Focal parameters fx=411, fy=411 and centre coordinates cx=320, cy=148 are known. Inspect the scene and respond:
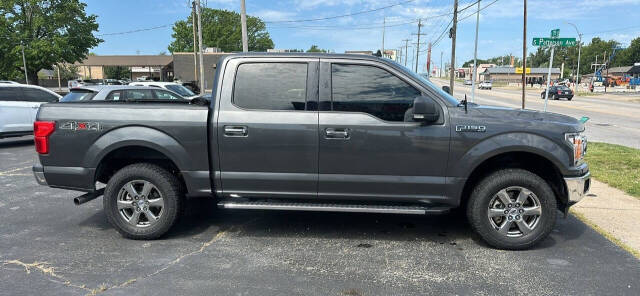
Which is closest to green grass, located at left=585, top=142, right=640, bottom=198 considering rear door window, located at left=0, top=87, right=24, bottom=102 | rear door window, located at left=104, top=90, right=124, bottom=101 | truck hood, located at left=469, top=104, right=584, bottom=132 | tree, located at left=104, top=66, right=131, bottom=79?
truck hood, located at left=469, top=104, right=584, bottom=132

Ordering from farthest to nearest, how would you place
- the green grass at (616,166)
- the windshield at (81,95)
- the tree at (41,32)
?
the tree at (41,32) < the windshield at (81,95) < the green grass at (616,166)

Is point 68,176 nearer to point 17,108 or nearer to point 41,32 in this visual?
point 17,108

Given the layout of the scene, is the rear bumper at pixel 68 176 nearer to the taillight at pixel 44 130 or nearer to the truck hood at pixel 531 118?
the taillight at pixel 44 130

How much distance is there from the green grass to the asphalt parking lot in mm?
2341

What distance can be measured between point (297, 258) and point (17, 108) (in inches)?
392

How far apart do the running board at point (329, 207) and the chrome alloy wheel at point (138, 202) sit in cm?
74

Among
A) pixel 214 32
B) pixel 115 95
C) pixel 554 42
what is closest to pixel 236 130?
pixel 115 95

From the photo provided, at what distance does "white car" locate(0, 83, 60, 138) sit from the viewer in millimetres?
10133

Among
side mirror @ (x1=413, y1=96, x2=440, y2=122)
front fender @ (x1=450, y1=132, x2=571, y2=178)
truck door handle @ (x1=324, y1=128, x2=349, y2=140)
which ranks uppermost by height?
side mirror @ (x1=413, y1=96, x2=440, y2=122)

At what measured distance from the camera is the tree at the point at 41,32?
35.8 m

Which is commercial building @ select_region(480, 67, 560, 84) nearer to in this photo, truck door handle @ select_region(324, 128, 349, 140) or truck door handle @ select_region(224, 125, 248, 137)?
truck door handle @ select_region(324, 128, 349, 140)

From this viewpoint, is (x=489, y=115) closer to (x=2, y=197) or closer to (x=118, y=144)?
(x=118, y=144)

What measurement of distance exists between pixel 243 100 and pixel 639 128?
17667mm

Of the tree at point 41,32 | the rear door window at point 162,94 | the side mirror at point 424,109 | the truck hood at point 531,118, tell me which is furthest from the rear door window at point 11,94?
the tree at point 41,32
